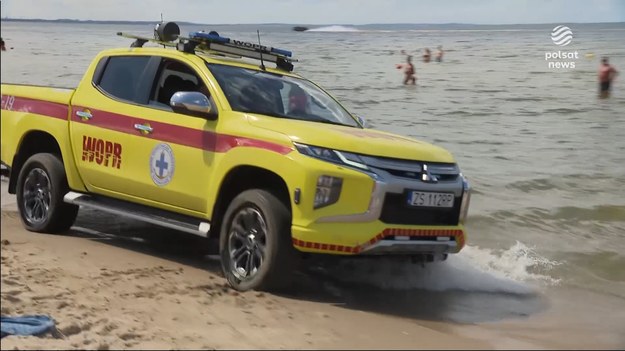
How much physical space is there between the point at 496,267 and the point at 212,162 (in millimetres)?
3216

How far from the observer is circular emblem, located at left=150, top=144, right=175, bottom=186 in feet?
21.5

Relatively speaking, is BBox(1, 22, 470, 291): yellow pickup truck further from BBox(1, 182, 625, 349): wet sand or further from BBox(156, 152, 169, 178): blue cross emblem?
BBox(1, 182, 625, 349): wet sand

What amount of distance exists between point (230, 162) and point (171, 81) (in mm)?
1249

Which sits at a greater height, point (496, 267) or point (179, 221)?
point (179, 221)

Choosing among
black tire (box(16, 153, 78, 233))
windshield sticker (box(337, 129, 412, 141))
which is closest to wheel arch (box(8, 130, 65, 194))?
black tire (box(16, 153, 78, 233))

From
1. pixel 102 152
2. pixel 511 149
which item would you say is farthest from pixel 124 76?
pixel 511 149

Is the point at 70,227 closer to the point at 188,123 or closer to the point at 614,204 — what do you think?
the point at 188,123

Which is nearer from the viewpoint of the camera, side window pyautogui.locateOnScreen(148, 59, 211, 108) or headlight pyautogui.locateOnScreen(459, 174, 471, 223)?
headlight pyautogui.locateOnScreen(459, 174, 471, 223)

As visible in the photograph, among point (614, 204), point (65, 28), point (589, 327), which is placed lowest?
point (65, 28)

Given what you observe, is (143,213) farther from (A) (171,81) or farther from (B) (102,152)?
(A) (171,81)

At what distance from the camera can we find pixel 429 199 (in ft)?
19.5

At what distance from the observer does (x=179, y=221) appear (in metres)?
6.57

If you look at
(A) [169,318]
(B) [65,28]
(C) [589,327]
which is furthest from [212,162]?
(B) [65,28]

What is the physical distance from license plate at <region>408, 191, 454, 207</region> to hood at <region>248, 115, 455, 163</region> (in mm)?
254
